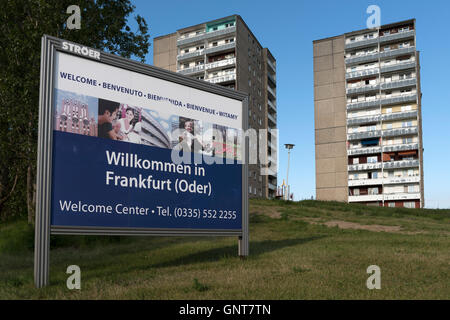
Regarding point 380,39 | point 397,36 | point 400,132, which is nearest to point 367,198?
point 400,132

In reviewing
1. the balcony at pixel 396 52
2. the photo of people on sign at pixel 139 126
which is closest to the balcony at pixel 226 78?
the balcony at pixel 396 52

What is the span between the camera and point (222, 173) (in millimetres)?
11914

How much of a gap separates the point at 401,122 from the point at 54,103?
A: 72.5 meters

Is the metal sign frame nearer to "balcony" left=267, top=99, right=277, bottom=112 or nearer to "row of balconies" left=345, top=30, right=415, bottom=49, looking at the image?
"row of balconies" left=345, top=30, right=415, bottom=49

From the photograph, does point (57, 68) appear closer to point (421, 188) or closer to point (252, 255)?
point (252, 255)

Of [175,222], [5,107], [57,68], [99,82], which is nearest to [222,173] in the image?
[175,222]

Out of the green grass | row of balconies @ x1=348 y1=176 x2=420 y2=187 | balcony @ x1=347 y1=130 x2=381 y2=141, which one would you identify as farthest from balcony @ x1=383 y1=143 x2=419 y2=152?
the green grass

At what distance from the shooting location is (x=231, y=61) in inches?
2918

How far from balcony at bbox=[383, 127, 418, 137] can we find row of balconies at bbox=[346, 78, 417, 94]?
23.1 feet

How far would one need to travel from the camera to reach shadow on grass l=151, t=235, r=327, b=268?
38.0 feet

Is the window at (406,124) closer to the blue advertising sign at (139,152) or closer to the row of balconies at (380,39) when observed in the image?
the row of balconies at (380,39)

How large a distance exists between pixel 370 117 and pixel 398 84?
6.79m

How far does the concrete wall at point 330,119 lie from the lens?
7731 cm

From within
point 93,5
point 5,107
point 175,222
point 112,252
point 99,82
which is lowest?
point 112,252
